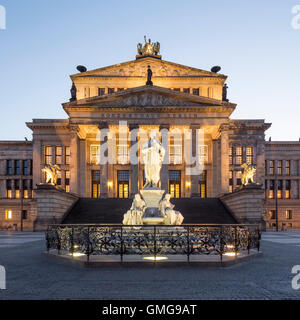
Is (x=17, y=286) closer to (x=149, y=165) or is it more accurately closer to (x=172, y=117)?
(x=149, y=165)

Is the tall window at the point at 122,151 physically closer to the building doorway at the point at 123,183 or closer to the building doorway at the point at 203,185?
the building doorway at the point at 123,183

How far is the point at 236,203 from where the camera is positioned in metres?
35.9

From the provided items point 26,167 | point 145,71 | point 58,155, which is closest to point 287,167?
point 145,71

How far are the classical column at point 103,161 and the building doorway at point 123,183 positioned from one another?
6.26m

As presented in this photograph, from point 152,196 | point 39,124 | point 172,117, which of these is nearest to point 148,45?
point 172,117

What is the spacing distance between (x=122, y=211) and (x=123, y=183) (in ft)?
58.8

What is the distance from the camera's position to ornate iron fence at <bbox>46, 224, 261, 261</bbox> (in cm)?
1163

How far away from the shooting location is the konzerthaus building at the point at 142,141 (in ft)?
147

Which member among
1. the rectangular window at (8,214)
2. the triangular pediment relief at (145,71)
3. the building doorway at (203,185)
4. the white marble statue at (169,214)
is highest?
the triangular pediment relief at (145,71)

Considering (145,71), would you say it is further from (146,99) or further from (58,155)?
(58,155)

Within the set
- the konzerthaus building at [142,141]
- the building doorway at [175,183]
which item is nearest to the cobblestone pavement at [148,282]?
the konzerthaus building at [142,141]

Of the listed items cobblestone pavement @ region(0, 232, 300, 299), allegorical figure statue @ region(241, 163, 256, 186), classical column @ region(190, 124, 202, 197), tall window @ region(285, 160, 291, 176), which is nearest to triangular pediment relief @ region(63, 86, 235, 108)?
classical column @ region(190, 124, 202, 197)

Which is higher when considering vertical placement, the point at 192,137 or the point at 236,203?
the point at 192,137

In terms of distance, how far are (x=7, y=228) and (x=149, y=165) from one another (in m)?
44.8
